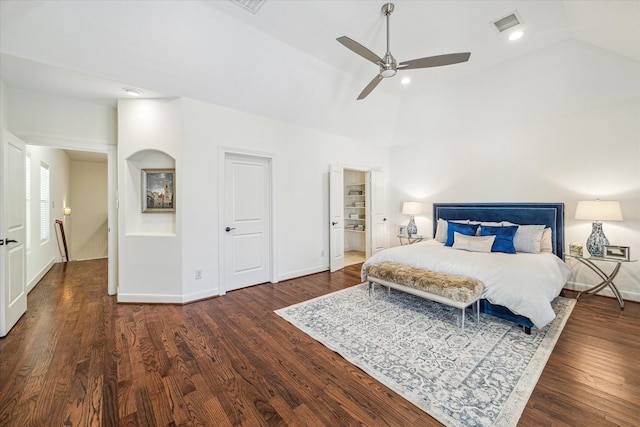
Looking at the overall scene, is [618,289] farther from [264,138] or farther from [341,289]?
[264,138]

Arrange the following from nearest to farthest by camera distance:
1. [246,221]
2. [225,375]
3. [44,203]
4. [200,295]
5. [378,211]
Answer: [225,375], [200,295], [246,221], [44,203], [378,211]

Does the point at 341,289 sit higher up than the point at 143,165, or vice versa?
the point at 143,165

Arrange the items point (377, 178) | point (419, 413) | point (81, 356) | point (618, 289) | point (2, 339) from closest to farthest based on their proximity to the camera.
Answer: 1. point (419, 413)
2. point (81, 356)
3. point (2, 339)
4. point (618, 289)
5. point (377, 178)

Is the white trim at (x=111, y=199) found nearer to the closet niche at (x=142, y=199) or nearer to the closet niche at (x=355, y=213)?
the closet niche at (x=142, y=199)

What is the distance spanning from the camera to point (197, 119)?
11.6 ft

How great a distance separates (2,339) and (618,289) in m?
7.30

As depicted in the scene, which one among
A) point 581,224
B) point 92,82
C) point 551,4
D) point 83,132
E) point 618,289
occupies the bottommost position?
point 618,289

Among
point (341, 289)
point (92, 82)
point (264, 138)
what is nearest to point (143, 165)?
point (92, 82)

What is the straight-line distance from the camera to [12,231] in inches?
107

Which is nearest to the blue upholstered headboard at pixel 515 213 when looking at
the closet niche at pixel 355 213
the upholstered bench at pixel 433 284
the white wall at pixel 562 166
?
the white wall at pixel 562 166

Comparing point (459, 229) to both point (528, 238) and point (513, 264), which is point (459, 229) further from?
point (513, 264)

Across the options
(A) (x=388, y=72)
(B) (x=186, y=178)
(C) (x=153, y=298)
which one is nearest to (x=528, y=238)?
(A) (x=388, y=72)

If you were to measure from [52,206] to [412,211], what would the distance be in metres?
7.60

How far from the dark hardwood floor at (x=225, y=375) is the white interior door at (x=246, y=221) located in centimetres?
90
